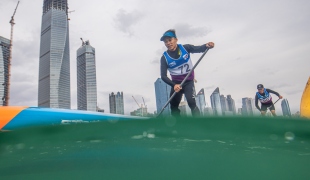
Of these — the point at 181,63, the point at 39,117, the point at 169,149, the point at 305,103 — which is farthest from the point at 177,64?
the point at 39,117

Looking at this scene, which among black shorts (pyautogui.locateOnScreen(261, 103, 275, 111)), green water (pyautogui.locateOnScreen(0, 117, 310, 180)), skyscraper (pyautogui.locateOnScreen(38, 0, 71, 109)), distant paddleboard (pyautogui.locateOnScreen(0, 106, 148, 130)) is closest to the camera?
green water (pyautogui.locateOnScreen(0, 117, 310, 180))

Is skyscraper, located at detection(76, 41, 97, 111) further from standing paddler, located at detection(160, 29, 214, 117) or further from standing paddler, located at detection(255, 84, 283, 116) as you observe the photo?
standing paddler, located at detection(160, 29, 214, 117)

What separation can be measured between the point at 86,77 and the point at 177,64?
137 m

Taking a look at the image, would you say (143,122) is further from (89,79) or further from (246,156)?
(89,79)

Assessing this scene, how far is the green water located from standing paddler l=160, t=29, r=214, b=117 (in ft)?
4.47

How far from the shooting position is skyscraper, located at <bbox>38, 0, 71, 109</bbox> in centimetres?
11238

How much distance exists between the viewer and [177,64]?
5180 mm

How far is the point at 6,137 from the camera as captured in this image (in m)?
3.43

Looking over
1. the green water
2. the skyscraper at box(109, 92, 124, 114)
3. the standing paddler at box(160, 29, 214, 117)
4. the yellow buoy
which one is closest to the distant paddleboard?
the green water

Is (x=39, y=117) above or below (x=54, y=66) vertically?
below

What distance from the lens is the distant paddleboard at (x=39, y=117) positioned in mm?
3424

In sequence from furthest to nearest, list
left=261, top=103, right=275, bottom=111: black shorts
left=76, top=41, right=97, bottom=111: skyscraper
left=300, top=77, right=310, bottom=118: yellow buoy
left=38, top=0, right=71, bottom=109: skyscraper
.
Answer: left=76, top=41, right=97, bottom=111: skyscraper → left=38, top=0, right=71, bottom=109: skyscraper → left=261, top=103, right=275, bottom=111: black shorts → left=300, top=77, right=310, bottom=118: yellow buoy

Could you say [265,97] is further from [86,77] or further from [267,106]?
[86,77]

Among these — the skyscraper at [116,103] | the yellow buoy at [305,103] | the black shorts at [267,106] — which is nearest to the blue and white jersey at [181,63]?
the yellow buoy at [305,103]
